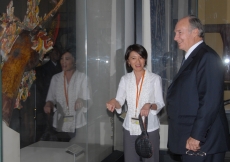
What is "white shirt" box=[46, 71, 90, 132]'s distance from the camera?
398 cm

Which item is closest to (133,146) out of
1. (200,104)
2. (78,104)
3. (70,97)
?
(78,104)

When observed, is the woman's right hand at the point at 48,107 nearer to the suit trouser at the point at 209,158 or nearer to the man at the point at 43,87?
the man at the point at 43,87

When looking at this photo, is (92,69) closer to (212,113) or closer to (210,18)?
(212,113)

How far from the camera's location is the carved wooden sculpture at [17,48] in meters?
3.19

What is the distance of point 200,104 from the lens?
333 cm

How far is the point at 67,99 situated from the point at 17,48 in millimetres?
1031

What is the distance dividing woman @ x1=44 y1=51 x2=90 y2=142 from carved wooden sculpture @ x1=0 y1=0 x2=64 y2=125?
45 cm

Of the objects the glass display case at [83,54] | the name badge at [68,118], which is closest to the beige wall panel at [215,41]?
the glass display case at [83,54]

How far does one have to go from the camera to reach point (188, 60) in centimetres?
347

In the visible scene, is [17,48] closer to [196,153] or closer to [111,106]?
[111,106]

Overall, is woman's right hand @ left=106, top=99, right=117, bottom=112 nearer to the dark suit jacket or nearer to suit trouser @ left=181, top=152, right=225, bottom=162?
the dark suit jacket

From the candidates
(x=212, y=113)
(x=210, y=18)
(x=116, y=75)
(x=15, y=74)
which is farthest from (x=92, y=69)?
(x=210, y=18)

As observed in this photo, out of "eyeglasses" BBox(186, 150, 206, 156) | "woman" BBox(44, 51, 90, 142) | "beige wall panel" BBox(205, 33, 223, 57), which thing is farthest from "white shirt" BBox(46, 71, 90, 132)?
"beige wall panel" BBox(205, 33, 223, 57)

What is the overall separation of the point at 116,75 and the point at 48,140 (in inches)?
84.5
